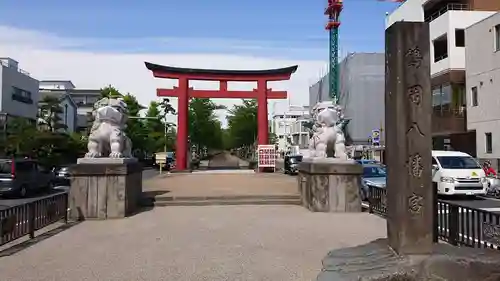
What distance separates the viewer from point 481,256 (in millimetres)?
5074

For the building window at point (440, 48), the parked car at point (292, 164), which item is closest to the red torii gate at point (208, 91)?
the parked car at point (292, 164)

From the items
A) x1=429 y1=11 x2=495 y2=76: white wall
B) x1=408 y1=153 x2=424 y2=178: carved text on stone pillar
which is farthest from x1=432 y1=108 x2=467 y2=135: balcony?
x1=408 y1=153 x2=424 y2=178: carved text on stone pillar

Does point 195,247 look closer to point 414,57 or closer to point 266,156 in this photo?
point 414,57

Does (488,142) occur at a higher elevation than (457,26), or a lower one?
lower

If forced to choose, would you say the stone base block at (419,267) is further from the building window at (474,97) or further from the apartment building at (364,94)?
the apartment building at (364,94)

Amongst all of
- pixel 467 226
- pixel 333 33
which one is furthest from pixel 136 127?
pixel 467 226

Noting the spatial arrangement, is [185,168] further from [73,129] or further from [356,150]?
[73,129]

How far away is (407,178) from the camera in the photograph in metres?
5.39

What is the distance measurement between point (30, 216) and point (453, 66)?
2823cm

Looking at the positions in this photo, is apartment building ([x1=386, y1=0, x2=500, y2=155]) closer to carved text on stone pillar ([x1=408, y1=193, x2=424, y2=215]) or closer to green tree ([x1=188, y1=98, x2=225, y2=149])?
green tree ([x1=188, y1=98, x2=225, y2=149])

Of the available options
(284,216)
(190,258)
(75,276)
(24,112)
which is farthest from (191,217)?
(24,112)

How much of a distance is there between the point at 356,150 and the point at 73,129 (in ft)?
113

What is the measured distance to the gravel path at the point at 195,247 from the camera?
6.12 m

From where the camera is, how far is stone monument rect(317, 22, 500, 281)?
510 centimetres
